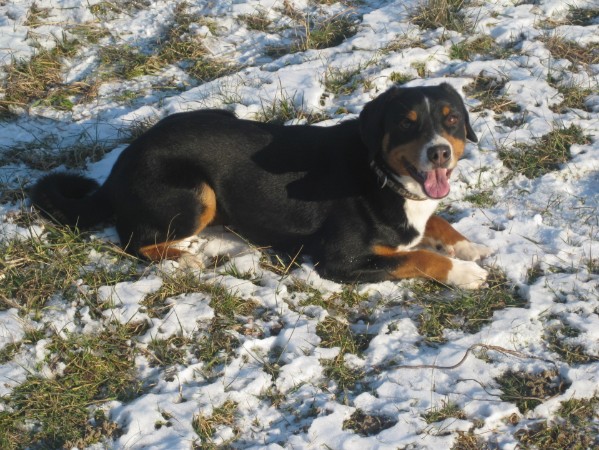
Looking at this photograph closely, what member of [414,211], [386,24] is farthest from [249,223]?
[386,24]

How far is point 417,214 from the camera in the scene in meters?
4.43

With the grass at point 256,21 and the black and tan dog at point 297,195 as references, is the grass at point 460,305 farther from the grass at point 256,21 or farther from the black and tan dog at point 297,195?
the grass at point 256,21

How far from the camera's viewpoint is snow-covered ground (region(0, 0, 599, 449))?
11.7 ft

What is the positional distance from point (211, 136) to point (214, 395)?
68.0 inches

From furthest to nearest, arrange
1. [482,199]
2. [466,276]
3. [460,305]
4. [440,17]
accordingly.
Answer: [440,17] < [482,199] < [466,276] < [460,305]

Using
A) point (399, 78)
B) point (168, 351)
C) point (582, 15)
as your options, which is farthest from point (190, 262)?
point (582, 15)

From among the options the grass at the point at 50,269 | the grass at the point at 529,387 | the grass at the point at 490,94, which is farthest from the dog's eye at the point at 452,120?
the grass at the point at 50,269

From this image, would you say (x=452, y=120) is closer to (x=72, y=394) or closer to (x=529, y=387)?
(x=529, y=387)

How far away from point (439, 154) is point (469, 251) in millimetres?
945

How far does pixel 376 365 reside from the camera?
3855 mm

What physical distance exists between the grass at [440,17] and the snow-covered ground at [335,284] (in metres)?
0.10

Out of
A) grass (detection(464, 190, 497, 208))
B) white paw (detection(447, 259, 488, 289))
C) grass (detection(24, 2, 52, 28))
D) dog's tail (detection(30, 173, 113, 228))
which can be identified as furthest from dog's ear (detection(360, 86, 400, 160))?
grass (detection(24, 2, 52, 28))

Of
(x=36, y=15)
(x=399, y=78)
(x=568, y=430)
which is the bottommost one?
(x=568, y=430)

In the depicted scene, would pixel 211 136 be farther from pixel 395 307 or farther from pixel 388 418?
pixel 388 418
